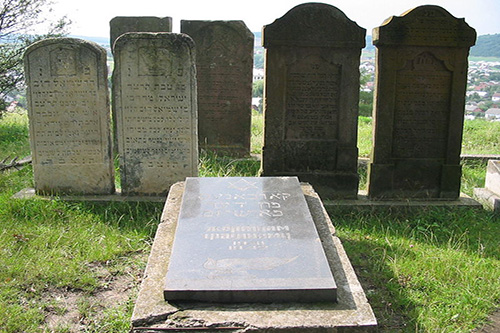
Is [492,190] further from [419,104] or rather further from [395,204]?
[419,104]

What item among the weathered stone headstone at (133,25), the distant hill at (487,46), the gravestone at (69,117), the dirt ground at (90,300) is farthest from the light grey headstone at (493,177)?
the distant hill at (487,46)

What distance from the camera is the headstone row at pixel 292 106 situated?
518 cm

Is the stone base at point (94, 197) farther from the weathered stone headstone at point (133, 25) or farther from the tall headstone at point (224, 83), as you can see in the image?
the weathered stone headstone at point (133, 25)

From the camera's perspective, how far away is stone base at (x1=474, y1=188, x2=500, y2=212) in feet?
17.6

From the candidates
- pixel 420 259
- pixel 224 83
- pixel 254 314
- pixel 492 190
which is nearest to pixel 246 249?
pixel 254 314

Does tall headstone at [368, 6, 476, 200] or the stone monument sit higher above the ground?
tall headstone at [368, 6, 476, 200]

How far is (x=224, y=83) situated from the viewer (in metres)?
7.75

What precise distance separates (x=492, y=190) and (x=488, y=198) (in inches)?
5.3

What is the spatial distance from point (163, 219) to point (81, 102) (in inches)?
96.3

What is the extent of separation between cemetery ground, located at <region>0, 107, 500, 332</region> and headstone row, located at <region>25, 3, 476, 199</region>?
42 centimetres

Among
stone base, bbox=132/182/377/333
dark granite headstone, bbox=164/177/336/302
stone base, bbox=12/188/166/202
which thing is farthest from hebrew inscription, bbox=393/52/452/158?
stone base, bbox=132/182/377/333

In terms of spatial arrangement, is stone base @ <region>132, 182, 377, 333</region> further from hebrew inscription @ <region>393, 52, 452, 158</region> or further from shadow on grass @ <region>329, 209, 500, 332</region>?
hebrew inscription @ <region>393, 52, 452, 158</region>

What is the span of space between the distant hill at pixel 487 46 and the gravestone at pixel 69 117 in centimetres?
3074

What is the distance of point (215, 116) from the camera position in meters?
7.85
